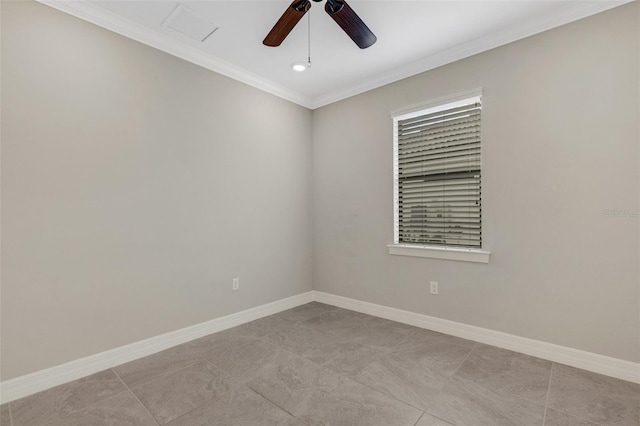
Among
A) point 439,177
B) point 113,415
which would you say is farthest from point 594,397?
point 113,415

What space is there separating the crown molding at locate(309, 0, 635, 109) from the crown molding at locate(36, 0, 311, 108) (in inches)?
35.9

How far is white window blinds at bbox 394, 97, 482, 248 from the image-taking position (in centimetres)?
278

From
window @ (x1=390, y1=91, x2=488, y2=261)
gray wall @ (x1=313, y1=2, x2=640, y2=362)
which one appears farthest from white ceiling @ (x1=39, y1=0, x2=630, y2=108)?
window @ (x1=390, y1=91, x2=488, y2=261)

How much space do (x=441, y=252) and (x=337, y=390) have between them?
161 centimetres

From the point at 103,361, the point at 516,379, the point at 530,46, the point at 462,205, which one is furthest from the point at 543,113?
the point at 103,361

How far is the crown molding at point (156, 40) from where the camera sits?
2143 millimetres

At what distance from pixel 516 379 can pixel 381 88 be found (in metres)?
2.94

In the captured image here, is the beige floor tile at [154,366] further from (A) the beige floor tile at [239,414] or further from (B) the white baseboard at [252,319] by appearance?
(A) the beige floor tile at [239,414]

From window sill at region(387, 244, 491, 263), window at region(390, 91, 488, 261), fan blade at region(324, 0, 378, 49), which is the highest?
fan blade at region(324, 0, 378, 49)

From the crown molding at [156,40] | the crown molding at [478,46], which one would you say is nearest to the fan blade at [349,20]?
the crown molding at [478,46]

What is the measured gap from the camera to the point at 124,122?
238cm

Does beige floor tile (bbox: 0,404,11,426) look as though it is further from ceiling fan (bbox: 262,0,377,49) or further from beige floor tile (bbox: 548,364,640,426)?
beige floor tile (bbox: 548,364,640,426)

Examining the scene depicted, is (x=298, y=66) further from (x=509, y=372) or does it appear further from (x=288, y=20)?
(x=509, y=372)

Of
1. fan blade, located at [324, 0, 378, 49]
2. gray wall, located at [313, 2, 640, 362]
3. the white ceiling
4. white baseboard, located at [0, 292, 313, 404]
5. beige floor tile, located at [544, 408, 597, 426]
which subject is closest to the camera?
beige floor tile, located at [544, 408, 597, 426]
